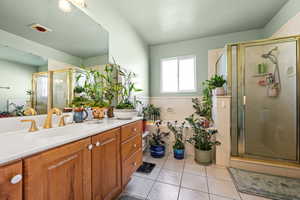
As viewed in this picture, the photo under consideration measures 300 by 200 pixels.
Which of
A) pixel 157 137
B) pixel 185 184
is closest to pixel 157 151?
pixel 157 137

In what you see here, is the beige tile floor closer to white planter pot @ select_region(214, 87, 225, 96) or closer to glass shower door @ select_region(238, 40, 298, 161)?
glass shower door @ select_region(238, 40, 298, 161)

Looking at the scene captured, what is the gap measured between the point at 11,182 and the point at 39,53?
104cm

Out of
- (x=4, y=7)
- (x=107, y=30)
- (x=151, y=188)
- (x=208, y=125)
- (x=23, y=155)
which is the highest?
(x=107, y=30)

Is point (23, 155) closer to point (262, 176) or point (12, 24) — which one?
point (12, 24)

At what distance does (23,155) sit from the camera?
0.51 meters

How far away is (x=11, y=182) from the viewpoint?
479 mm

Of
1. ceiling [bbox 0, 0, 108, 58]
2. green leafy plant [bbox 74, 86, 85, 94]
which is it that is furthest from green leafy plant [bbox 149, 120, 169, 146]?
ceiling [bbox 0, 0, 108, 58]

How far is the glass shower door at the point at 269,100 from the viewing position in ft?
5.64

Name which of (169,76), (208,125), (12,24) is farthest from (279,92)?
(12,24)

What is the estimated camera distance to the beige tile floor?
1.31 m

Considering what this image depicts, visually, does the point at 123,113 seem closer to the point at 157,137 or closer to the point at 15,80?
the point at 15,80

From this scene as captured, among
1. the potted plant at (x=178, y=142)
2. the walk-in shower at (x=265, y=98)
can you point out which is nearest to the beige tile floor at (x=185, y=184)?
the potted plant at (x=178, y=142)

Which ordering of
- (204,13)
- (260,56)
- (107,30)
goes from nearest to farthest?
(107,30) → (260,56) → (204,13)

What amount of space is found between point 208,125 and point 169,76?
67.6 inches
